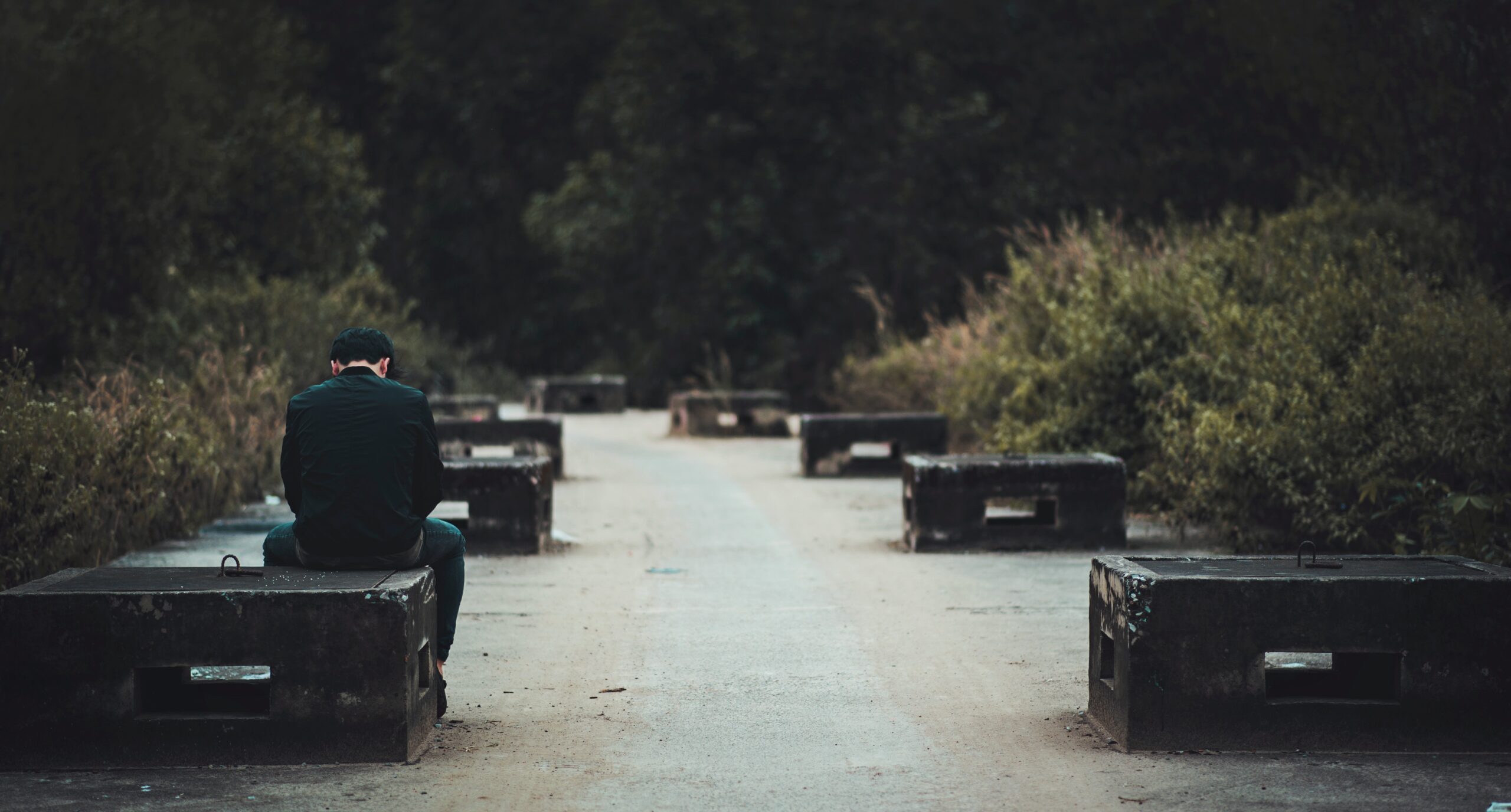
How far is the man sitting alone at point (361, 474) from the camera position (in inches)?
270

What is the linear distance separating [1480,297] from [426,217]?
1683 inches

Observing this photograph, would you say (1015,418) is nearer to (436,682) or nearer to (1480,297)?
(1480,297)

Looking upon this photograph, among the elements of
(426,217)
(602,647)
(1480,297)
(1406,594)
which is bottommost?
(602,647)

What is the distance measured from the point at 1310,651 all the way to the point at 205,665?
4.30m

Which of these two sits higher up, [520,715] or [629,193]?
[629,193]

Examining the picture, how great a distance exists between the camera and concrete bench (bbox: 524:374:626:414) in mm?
36750

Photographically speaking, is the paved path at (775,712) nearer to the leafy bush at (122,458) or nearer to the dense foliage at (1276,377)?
the leafy bush at (122,458)

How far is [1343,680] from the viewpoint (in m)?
7.07

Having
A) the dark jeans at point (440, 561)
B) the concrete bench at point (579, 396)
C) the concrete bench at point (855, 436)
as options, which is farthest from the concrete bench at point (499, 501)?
the concrete bench at point (579, 396)

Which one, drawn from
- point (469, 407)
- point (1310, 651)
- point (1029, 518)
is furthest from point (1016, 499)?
point (469, 407)

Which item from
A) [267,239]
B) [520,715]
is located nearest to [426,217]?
[267,239]

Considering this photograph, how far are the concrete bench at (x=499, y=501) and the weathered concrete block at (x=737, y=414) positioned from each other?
14.8 meters

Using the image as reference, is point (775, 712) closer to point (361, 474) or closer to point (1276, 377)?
point (361, 474)

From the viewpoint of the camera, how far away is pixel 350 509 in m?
6.88
